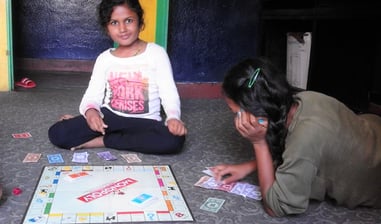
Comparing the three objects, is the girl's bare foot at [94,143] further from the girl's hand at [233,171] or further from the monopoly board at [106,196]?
the girl's hand at [233,171]

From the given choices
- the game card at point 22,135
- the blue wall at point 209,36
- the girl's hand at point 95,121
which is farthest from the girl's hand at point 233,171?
the blue wall at point 209,36

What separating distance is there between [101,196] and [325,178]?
2.00 feet

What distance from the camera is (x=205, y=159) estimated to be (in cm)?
154

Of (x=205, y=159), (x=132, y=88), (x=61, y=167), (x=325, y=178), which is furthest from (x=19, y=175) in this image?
(x=325, y=178)

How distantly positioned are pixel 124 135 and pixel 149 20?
1.00 meters

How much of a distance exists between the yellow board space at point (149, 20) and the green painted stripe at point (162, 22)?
0.06 feet

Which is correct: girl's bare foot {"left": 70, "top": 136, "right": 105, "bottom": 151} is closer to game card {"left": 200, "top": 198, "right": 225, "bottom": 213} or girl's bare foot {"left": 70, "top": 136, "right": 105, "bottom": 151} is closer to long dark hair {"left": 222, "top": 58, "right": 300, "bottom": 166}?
game card {"left": 200, "top": 198, "right": 225, "bottom": 213}

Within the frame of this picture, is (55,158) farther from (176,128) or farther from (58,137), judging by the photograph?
(176,128)

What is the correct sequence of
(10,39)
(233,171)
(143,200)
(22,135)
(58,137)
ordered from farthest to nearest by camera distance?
1. (10,39)
2. (22,135)
3. (58,137)
4. (233,171)
5. (143,200)

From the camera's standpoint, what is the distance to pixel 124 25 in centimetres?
159

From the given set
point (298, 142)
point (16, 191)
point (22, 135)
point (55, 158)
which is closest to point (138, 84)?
point (55, 158)

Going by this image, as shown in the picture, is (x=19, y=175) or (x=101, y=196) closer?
(x=101, y=196)

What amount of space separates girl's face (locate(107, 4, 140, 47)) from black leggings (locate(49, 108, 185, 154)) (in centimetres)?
29

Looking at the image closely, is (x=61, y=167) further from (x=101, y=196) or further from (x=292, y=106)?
(x=292, y=106)
